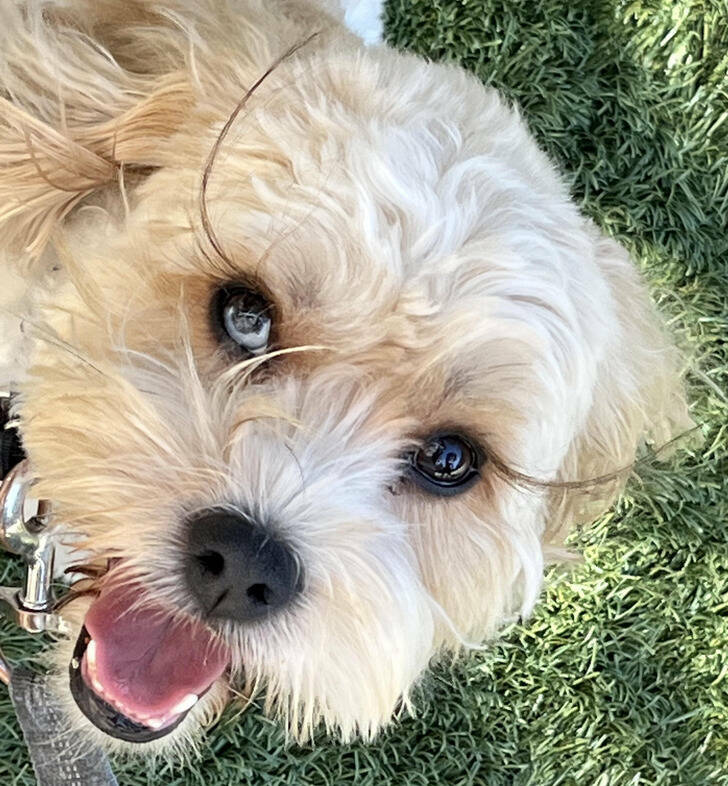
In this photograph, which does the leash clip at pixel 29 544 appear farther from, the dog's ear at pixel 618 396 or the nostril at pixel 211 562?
the dog's ear at pixel 618 396

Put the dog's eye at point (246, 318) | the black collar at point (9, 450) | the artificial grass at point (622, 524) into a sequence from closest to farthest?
the dog's eye at point (246, 318)
the black collar at point (9, 450)
the artificial grass at point (622, 524)

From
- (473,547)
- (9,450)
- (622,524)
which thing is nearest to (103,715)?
(9,450)

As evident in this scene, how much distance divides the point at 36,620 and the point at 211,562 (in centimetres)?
51

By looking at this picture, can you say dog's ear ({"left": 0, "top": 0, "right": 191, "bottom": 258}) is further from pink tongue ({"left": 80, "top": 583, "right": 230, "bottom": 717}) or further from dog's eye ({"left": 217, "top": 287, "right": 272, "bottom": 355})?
pink tongue ({"left": 80, "top": 583, "right": 230, "bottom": 717})

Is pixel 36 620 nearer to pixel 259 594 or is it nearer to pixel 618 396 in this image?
pixel 259 594

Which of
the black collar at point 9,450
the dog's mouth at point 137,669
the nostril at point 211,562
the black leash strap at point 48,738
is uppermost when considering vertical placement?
the nostril at point 211,562

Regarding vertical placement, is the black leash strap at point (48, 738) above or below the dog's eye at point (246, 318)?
below

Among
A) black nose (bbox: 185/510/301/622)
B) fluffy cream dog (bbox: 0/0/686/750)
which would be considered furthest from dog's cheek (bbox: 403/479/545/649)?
black nose (bbox: 185/510/301/622)

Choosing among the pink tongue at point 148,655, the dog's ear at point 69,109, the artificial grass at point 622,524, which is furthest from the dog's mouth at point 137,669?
the artificial grass at point 622,524

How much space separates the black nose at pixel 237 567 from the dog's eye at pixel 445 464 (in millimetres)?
281

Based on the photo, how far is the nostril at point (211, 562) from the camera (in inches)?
51.2

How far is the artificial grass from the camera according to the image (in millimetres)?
2619

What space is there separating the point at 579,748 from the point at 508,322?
171 centimetres

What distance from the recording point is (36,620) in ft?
5.41
